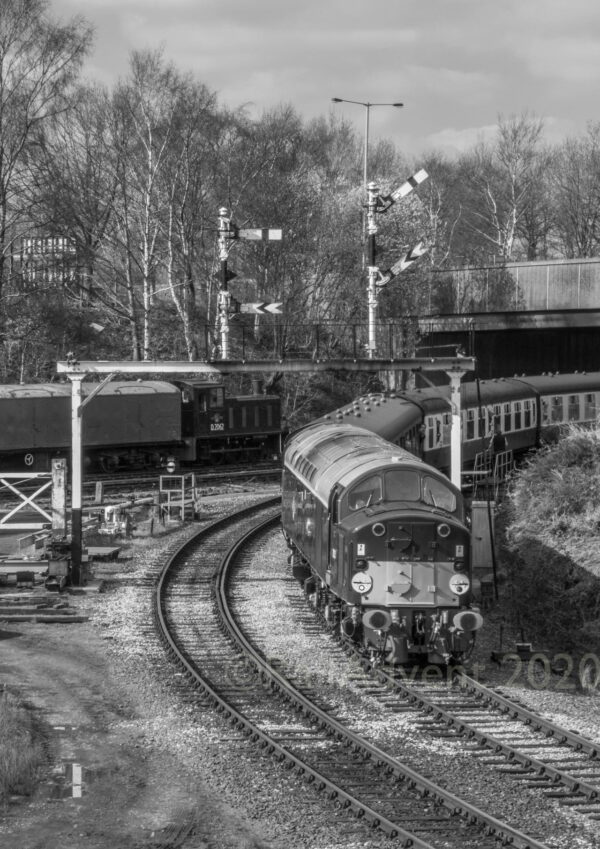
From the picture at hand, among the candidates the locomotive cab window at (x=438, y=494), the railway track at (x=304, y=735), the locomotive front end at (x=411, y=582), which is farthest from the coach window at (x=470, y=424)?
the locomotive front end at (x=411, y=582)

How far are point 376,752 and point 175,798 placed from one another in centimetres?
225

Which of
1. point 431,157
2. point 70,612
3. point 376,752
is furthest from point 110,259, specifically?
point 431,157

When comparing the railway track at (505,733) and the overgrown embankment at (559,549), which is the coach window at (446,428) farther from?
the railway track at (505,733)

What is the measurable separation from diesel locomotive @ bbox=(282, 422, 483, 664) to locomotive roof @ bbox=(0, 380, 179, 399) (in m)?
18.9

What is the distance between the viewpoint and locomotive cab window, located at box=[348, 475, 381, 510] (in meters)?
15.1

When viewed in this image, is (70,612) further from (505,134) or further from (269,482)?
(505,134)

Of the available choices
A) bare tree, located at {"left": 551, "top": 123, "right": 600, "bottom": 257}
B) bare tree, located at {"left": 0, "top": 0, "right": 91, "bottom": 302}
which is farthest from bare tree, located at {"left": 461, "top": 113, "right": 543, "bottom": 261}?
bare tree, located at {"left": 0, "top": 0, "right": 91, "bottom": 302}

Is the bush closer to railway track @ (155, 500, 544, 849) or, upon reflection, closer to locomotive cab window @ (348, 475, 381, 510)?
railway track @ (155, 500, 544, 849)

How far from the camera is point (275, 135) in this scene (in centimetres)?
4903

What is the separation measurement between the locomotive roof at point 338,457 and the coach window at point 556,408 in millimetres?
15286

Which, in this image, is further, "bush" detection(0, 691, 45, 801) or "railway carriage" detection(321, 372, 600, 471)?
"railway carriage" detection(321, 372, 600, 471)

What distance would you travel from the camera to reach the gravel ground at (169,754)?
951cm

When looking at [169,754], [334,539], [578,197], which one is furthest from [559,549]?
[578,197]

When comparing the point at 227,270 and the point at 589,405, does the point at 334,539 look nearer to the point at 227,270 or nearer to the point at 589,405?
the point at 227,270
